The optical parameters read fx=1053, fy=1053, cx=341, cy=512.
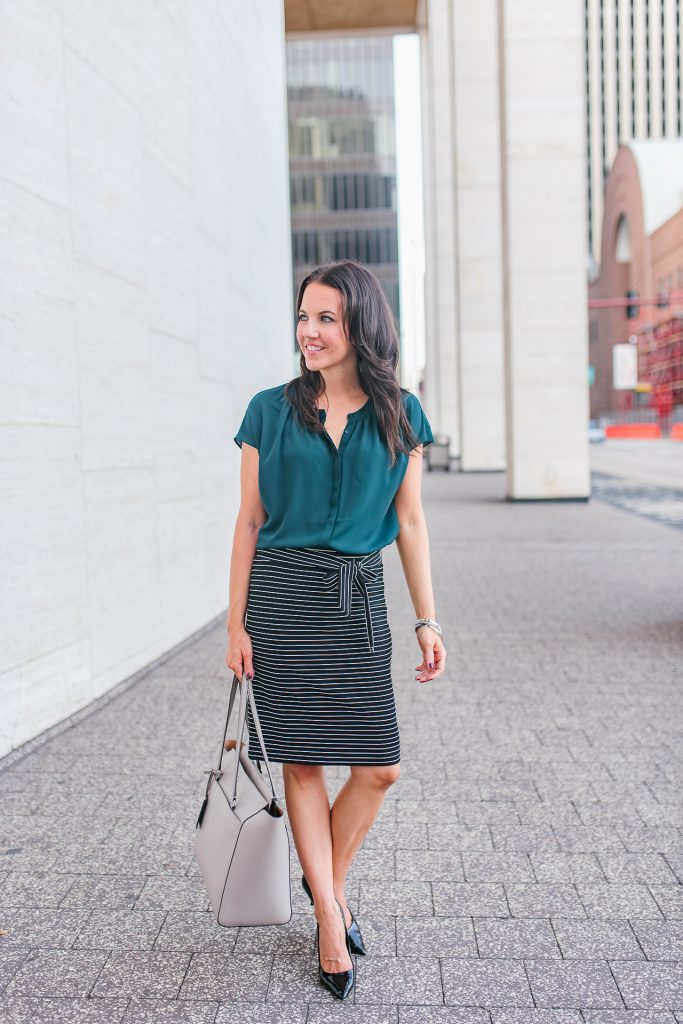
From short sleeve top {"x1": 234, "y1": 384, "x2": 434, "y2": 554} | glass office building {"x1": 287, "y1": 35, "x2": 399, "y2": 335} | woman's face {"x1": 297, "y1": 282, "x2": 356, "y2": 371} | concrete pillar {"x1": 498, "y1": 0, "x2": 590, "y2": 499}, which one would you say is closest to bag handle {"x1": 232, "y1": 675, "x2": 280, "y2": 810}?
short sleeve top {"x1": 234, "y1": 384, "x2": 434, "y2": 554}

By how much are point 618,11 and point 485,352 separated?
10714 centimetres

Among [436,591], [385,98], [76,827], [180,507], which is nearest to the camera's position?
[76,827]

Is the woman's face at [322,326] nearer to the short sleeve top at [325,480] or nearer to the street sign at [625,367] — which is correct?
the short sleeve top at [325,480]

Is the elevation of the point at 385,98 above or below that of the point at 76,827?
above

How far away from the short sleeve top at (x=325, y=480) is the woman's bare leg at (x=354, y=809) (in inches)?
23.7

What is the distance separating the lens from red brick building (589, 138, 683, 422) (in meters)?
76.8

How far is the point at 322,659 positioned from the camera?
106 inches

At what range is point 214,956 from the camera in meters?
2.94

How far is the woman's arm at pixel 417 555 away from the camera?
2826 mm

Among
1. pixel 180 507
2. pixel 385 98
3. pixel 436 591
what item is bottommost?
pixel 436 591

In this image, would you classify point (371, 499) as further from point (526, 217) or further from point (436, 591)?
point (526, 217)

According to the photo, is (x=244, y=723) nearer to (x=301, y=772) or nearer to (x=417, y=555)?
(x=301, y=772)

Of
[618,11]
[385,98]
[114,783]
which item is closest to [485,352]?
[114,783]

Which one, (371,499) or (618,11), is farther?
(618,11)
